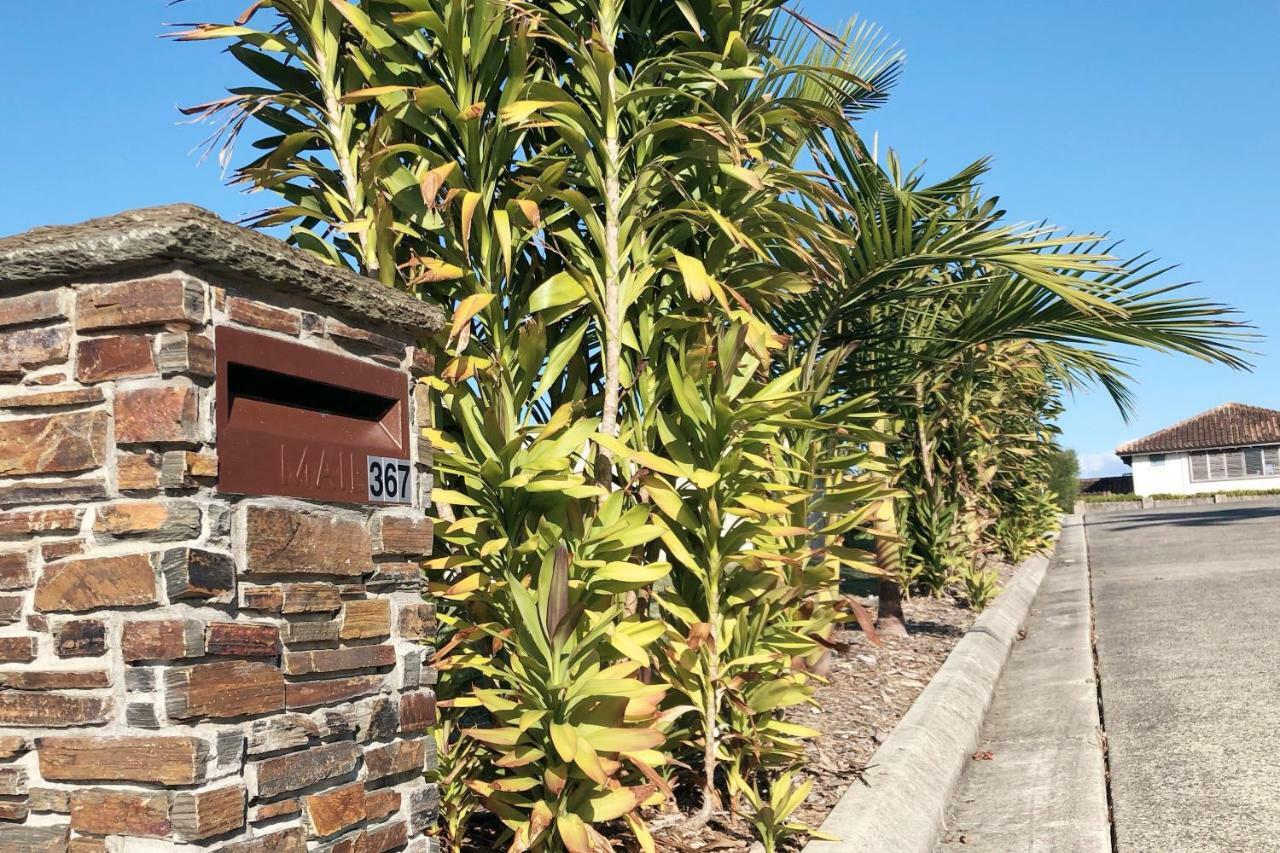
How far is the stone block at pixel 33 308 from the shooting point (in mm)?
2555

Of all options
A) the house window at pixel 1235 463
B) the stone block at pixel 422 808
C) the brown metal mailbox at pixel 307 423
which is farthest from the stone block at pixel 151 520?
the house window at pixel 1235 463

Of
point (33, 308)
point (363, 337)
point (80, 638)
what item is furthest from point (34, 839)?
point (363, 337)

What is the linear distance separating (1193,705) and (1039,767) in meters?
1.57

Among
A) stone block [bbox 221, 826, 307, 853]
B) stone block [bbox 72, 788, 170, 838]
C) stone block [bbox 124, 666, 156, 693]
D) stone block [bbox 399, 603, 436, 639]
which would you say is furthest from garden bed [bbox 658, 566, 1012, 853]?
stone block [bbox 124, 666, 156, 693]

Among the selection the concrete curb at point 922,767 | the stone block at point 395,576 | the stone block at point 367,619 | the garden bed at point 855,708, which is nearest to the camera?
the stone block at point 367,619

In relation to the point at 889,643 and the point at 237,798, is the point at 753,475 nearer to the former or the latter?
the point at 237,798

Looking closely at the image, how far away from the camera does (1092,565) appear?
16.4 m

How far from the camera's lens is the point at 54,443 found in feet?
A: 8.27

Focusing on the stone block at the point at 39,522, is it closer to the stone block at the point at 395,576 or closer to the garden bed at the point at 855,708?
the stone block at the point at 395,576

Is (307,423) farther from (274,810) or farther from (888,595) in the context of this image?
(888,595)

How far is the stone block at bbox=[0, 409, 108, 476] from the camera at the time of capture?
248 cm

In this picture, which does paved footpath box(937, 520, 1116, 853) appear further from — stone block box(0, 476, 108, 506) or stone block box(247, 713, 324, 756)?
stone block box(0, 476, 108, 506)

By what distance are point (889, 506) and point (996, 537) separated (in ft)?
19.0

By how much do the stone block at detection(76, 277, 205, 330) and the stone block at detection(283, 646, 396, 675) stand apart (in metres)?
0.83
